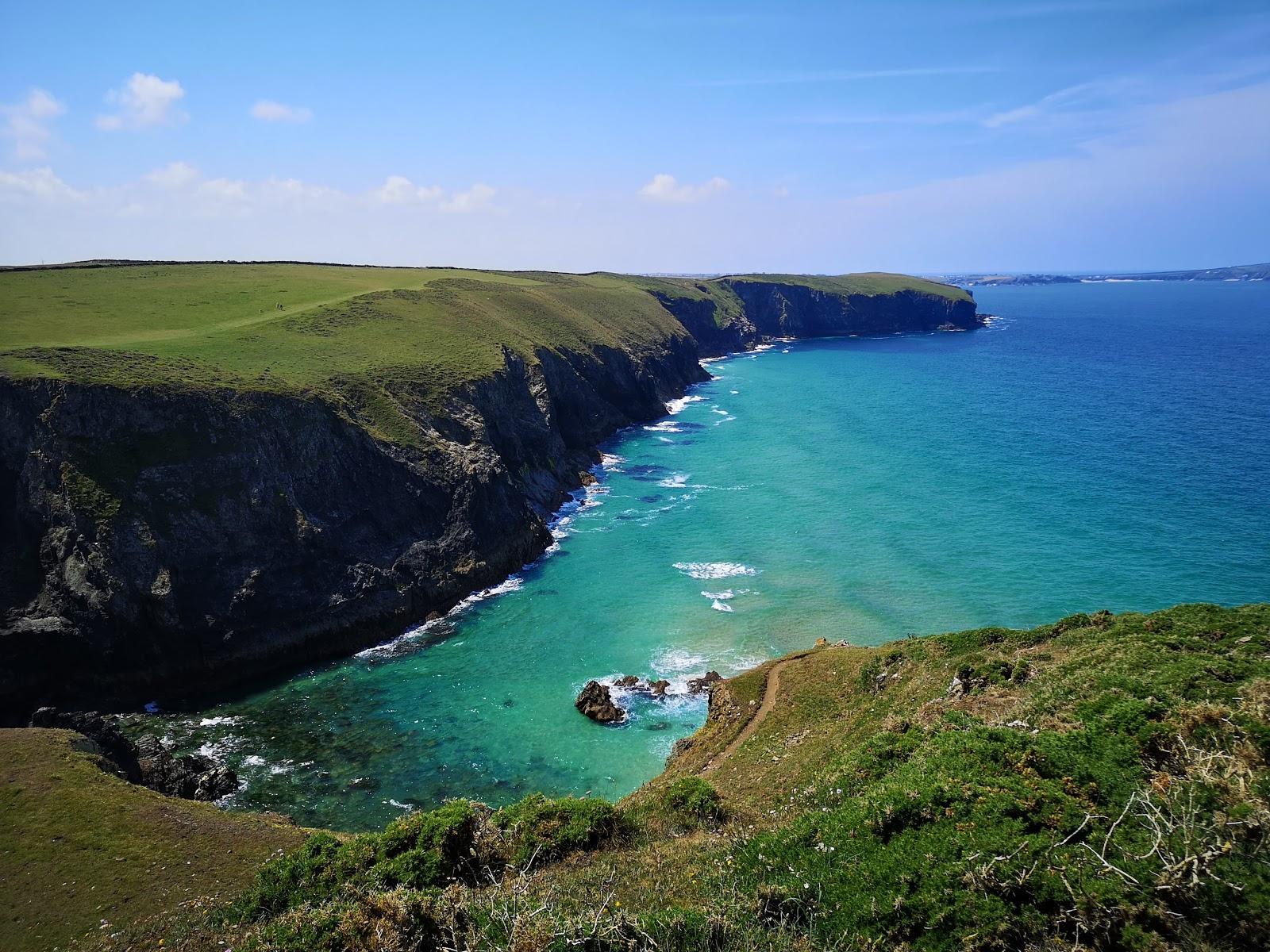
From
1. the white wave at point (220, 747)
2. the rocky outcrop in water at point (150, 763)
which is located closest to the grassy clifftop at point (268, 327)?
the rocky outcrop in water at point (150, 763)

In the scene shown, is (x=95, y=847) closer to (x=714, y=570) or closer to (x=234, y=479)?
(x=234, y=479)

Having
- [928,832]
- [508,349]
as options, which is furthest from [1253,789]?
[508,349]

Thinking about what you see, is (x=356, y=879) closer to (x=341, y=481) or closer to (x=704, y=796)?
(x=704, y=796)

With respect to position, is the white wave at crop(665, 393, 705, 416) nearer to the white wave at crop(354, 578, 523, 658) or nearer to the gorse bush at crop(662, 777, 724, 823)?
the white wave at crop(354, 578, 523, 658)

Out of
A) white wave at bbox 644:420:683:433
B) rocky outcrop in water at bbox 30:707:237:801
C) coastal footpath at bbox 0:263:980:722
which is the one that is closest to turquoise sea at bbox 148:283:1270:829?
white wave at bbox 644:420:683:433

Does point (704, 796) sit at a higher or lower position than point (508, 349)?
lower

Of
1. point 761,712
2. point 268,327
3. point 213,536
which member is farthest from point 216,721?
point 268,327
